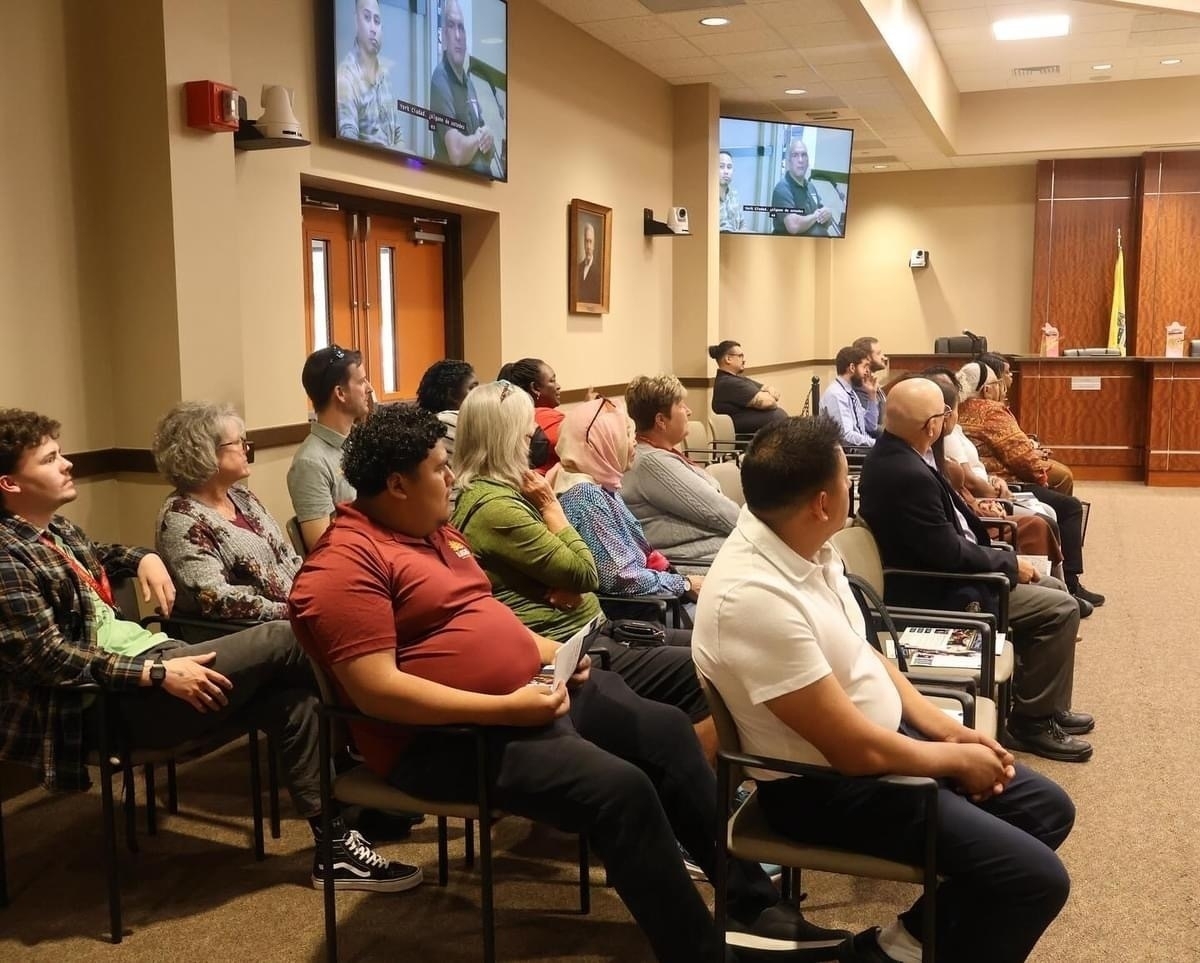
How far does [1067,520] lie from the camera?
5887mm

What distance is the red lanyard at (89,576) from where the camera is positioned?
8.62 ft

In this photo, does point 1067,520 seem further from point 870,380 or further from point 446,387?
point 446,387

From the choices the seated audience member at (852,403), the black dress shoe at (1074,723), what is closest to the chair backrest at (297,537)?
the black dress shoe at (1074,723)

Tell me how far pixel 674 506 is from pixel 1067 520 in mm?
2978

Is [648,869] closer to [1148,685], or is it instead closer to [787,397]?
[1148,685]

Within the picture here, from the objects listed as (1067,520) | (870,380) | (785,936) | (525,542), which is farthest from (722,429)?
(785,936)

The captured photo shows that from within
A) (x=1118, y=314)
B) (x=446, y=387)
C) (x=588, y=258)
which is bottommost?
(x=446, y=387)

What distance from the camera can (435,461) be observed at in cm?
227

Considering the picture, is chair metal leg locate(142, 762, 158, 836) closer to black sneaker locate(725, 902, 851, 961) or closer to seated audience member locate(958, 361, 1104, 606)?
black sneaker locate(725, 902, 851, 961)

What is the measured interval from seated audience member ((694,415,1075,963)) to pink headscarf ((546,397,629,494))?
1.36m

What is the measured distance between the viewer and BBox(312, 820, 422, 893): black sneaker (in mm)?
2723

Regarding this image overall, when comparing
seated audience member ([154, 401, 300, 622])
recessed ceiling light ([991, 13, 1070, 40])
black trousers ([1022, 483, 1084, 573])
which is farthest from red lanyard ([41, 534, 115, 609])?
recessed ceiling light ([991, 13, 1070, 40])

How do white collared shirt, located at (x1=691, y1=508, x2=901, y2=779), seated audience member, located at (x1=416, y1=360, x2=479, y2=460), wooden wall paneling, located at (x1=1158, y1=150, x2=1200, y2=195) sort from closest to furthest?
1. white collared shirt, located at (x1=691, y1=508, x2=901, y2=779)
2. seated audience member, located at (x1=416, y1=360, x2=479, y2=460)
3. wooden wall paneling, located at (x1=1158, y1=150, x2=1200, y2=195)

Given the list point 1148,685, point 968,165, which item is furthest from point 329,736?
point 968,165
